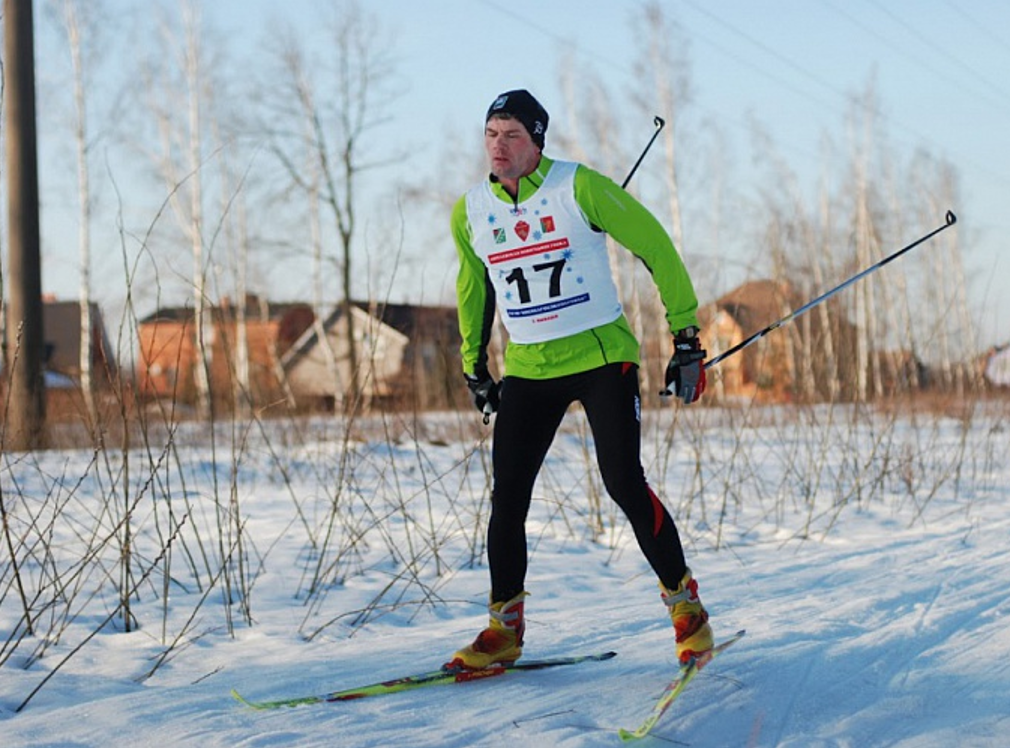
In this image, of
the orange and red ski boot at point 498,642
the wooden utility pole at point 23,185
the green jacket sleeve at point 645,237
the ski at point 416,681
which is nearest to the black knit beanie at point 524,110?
the green jacket sleeve at point 645,237

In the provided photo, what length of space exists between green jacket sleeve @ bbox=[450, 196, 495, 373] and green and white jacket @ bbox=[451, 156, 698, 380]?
44 mm

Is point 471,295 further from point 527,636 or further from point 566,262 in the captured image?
point 527,636

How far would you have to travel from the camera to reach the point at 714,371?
20.0 feet

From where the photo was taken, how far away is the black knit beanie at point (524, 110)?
308 cm

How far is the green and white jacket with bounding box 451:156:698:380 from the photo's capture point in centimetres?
303

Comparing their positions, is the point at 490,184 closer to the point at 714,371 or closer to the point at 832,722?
the point at 832,722

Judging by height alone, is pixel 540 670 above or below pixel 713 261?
below

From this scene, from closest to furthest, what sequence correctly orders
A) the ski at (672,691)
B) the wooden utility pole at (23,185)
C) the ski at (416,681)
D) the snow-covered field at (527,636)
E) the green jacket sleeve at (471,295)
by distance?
the ski at (672,691), the snow-covered field at (527,636), the ski at (416,681), the green jacket sleeve at (471,295), the wooden utility pole at (23,185)

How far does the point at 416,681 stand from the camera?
295 centimetres

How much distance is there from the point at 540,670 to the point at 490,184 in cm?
135

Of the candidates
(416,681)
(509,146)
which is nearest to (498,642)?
(416,681)

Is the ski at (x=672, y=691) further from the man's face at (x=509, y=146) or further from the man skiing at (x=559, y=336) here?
the man's face at (x=509, y=146)

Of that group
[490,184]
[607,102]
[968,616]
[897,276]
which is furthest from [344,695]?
[897,276]

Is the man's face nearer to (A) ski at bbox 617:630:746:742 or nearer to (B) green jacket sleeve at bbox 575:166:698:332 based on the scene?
(B) green jacket sleeve at bbox 575:166:698:332
